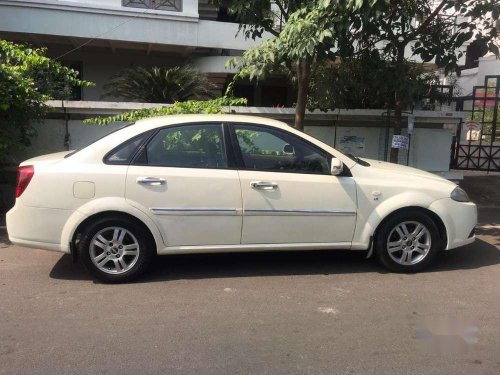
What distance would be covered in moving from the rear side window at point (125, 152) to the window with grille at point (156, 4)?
8.80 meters

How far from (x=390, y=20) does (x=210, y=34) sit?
6514mm

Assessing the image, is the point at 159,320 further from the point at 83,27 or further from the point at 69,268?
the point at 83,27

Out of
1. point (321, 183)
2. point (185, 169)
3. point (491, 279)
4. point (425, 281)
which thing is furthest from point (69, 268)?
point (491, 279)

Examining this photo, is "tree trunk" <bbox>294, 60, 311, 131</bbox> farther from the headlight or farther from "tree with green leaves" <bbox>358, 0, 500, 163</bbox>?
the headlight

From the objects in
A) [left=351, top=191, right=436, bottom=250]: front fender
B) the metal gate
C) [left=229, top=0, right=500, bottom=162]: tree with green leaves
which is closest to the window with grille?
[left=229, top=0, right=500, bottom=162]: tree with green leaves

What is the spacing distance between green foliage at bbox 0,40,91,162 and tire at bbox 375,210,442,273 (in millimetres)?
5064

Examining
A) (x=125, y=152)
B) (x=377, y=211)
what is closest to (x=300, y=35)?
(x=377, y=211)

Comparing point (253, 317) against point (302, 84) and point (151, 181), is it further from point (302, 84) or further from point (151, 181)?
point (302, 84)

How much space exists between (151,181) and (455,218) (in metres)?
3.07

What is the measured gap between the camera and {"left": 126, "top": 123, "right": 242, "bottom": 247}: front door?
16.0ft

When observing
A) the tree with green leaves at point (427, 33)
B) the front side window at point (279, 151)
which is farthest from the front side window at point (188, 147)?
the tree with green leaves at point (427, 33)

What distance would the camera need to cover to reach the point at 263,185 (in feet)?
16.4

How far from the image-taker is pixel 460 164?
12211 millimetres

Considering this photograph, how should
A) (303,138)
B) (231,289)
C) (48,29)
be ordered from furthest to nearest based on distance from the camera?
(48,29)
(303,138)
(231,289)
